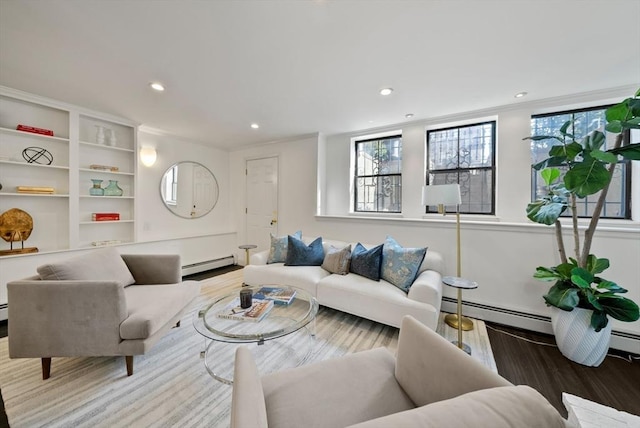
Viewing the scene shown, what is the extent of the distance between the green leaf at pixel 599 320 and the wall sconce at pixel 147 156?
539cm

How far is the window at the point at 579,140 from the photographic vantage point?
2.46 metres

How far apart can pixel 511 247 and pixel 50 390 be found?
159 inches

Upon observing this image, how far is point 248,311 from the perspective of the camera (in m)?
1.92

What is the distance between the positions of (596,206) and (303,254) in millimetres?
2809

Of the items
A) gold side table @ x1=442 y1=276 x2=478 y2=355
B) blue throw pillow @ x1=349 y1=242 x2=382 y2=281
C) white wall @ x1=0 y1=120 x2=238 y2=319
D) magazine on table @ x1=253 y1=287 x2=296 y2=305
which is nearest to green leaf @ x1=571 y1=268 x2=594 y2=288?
gold side table @ x1=442 y1=276 x2=478 y2=355

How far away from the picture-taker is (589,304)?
1870 mm

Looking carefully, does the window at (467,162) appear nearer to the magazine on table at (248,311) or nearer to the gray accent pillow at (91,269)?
the magazine on table at (248,311)

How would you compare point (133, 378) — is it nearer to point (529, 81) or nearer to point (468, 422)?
point (468, 422)

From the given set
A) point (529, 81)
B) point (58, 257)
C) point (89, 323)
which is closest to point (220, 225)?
point (58, 257)

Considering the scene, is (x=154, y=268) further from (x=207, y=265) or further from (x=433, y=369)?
(x=433, y=369)

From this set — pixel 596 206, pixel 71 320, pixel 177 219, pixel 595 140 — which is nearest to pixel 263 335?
pixel 71 320

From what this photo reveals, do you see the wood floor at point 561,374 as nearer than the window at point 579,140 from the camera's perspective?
Yes

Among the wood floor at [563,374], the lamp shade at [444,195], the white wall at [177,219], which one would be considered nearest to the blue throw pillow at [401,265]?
the lamp shade at [444,195]

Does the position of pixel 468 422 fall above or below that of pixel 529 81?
below
